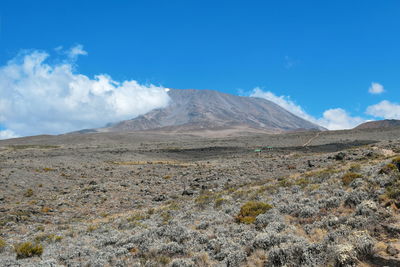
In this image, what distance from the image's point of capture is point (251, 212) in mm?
11031

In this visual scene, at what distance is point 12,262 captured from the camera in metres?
8.44

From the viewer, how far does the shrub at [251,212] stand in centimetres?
1032

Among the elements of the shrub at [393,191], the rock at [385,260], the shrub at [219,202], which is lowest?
the shrub at [219,202]

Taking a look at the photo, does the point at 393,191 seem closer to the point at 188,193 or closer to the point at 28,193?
the point at 188,193

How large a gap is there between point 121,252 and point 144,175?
23.0 meters

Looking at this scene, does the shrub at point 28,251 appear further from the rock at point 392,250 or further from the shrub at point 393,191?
the shrub at point 393,191

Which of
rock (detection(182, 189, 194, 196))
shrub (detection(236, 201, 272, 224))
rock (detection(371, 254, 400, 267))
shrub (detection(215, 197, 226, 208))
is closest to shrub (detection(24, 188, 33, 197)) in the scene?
rock (detection(182, 189, 194, 196))

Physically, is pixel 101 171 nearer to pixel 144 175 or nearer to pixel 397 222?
pixel 144 175

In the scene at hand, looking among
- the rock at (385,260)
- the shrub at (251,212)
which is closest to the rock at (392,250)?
the rock at (385,260)

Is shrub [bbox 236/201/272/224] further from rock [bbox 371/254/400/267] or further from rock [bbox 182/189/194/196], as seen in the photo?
rock [bbox 182/189/194/196]

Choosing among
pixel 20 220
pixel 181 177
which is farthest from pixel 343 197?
pixel 181 177

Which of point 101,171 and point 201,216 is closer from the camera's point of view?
point 201,216

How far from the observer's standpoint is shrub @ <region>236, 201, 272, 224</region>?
1032 centimetres

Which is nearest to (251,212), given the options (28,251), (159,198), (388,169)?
(388,169)
